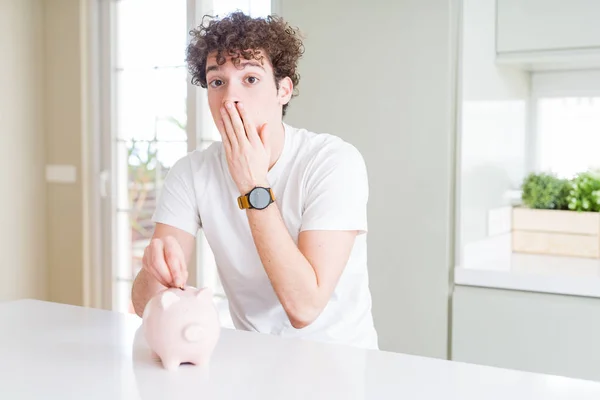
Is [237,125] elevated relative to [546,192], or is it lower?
elevated

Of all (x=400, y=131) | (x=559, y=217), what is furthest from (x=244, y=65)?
(x=559, y=217)

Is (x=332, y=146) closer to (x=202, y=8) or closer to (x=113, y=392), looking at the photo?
(x=113, y=392)

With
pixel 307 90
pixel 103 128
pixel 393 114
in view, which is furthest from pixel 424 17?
pixel 103 128

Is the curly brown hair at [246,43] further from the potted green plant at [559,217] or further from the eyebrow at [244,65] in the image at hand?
the potted green plant at [559,217]

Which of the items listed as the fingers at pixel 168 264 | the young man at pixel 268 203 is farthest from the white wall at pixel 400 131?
the fingers at pixel 168 264

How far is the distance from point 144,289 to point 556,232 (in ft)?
5.51

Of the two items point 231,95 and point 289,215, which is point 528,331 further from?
point 231,95

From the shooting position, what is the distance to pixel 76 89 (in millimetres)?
3631

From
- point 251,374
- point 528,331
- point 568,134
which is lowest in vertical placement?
point 528,331

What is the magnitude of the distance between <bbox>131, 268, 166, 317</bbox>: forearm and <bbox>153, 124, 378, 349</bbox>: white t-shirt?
17 centimetres

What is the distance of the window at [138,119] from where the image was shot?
3.41 metres

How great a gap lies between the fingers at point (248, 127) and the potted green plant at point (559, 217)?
59.9 inches

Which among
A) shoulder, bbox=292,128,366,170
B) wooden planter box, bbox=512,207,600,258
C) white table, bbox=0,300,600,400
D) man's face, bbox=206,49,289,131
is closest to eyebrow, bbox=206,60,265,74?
man's face, bbox=206,49,289,131

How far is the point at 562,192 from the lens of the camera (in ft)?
8.98
